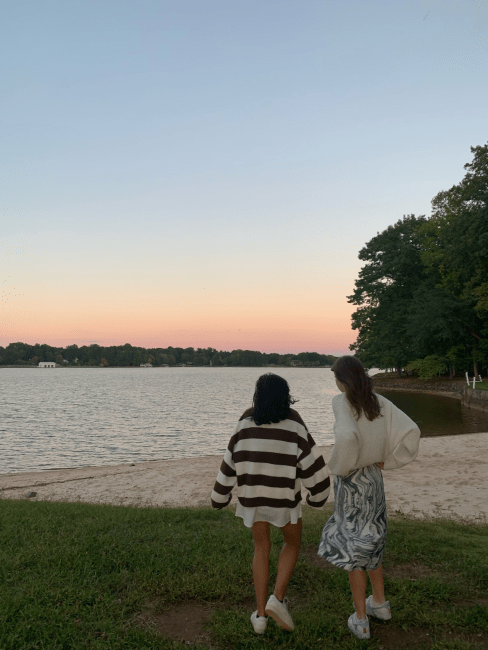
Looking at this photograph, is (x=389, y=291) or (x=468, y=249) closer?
(x=468, y=249)

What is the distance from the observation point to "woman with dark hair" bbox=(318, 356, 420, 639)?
333 centimetres

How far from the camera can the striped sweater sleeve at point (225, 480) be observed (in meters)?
3.54

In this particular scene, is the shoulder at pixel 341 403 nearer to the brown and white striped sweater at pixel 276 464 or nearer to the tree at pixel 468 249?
the brown and white striped sweater at pixel 276 464

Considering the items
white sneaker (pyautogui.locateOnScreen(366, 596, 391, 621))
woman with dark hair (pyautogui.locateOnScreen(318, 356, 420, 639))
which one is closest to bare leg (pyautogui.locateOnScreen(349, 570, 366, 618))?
woman with dark hair (pyautogui.locateOnScreen(318, 356, 420, 639))

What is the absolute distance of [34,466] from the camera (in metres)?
16.6

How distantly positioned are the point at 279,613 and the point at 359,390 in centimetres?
173

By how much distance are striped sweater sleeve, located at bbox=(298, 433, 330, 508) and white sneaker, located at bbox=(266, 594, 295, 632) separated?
0.77 meters

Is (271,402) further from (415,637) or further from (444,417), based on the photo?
(444,417)

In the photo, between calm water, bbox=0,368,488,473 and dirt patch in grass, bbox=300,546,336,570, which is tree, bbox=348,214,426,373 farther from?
dirt patch in grass, bbox=300,546,336,570

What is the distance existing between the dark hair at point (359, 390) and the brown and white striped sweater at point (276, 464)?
1.34 feet

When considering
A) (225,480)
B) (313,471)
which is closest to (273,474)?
(313,471)

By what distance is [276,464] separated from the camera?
3371mm

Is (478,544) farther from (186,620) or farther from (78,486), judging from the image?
(78,486)

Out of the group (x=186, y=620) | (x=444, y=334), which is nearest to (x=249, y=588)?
(x=186, y=620)
